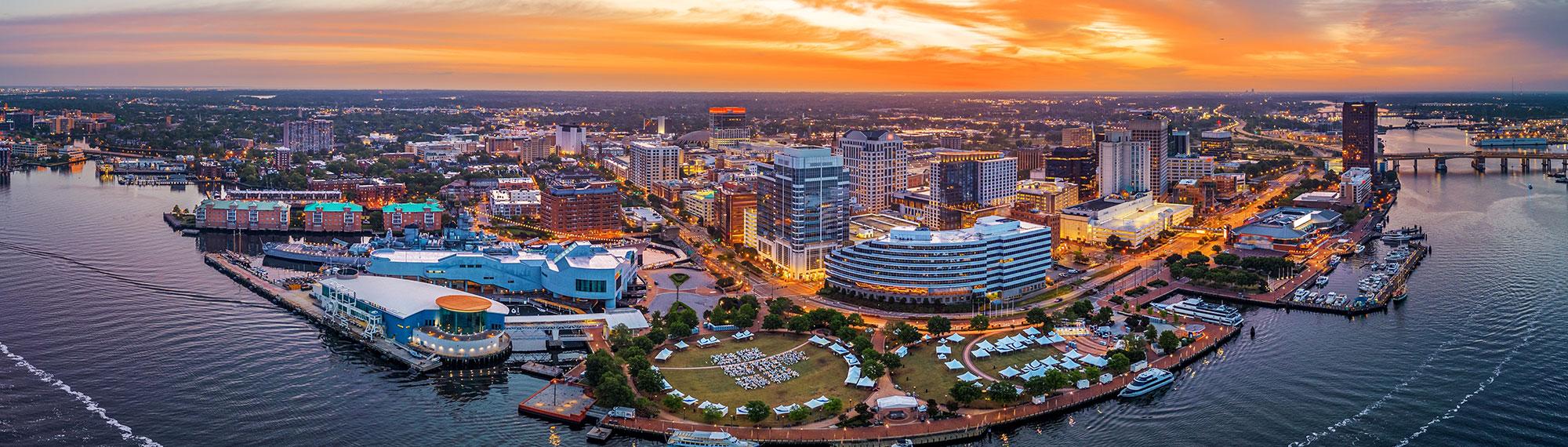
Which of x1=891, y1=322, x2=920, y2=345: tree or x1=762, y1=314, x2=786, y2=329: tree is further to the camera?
x1=762, y1=314, x2=786, y2=329: tree

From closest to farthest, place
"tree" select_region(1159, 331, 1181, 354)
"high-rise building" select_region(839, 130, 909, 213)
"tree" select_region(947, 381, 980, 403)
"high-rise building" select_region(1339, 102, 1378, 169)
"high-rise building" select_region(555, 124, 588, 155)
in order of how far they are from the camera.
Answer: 1. "tree" select_region(947, 381, 980, 403)
2. "tree" select_region(1159, 331, 1181, 354)
3. "high-rise building" select_region(839, 130, 909, 213)
4. "high-rise building" select_region(1339, 102, 1378, 169)
5. "high-rise building" select_region(555, 124, 588, 155)

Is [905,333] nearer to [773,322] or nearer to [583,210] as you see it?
[773,322]


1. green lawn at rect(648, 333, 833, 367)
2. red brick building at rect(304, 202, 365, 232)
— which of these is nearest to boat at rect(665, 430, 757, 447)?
green lawn at rect(648, 333, 833, 367)

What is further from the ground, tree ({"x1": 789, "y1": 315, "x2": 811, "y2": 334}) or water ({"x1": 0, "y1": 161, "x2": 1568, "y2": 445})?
tree ({"x1": 789, "y1": 315, "x2": 811, "y2": 334})

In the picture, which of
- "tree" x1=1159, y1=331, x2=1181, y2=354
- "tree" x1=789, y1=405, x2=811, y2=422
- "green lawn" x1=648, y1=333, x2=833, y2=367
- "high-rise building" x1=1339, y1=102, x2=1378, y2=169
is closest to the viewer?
"tree" x1=789, y1=405, x2=811, y2=422

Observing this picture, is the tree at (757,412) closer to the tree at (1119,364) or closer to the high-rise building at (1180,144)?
the tree at (1119,364)

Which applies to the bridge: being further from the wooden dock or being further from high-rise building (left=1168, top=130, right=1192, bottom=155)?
the wooden dock
